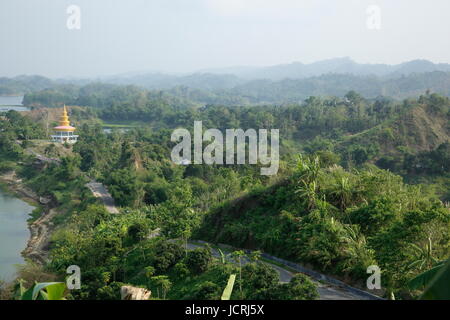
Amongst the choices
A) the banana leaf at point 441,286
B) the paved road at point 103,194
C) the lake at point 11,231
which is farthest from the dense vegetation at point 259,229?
the banana leaf at point 441,286

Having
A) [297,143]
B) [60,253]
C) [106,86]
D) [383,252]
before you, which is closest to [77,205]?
[60,253]

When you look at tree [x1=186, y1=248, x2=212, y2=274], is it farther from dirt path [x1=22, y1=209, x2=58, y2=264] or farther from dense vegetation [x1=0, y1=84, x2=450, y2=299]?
dirt path [x1=22, y1=209, x2=58, y2=264]

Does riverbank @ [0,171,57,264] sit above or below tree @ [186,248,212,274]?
below

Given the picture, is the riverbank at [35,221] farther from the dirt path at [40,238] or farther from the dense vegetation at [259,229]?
the dense vegetation at [259,229]

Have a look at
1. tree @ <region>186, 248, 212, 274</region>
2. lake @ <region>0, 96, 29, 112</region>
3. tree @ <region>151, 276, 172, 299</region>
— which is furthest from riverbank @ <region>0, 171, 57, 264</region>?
lake @ <region>0, 96, 29, 112</region>

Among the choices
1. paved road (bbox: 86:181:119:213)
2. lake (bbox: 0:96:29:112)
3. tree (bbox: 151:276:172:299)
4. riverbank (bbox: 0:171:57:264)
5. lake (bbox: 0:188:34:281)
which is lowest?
lake (bbox: 0:188:34:281)

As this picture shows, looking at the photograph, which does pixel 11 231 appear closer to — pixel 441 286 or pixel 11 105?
pixel 441 286
